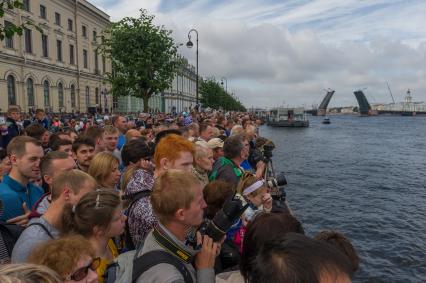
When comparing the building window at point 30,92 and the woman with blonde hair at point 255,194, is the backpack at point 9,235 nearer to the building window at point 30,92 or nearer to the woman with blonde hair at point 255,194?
the woman with blonde hair at point 255,194

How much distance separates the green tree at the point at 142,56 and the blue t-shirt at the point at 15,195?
1713 centimetres

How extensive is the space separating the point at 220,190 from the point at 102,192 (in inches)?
45.2

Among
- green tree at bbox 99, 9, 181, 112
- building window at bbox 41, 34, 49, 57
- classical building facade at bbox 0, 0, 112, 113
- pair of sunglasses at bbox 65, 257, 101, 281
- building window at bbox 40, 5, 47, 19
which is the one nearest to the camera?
pair of sunglasses at bbox 65, 257, 101, 281

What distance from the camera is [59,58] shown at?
37.4 metres

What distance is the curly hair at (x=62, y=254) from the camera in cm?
181

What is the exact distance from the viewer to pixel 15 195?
3545 millimetres

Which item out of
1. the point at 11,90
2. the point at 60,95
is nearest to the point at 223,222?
the point at 11,90

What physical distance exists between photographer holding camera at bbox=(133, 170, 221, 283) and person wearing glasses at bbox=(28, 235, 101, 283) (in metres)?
0.25

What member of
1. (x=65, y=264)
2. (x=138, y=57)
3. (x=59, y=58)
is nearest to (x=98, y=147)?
(x=65, y=264)

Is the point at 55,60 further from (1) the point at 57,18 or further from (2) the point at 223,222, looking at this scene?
(2) the point at 223,222

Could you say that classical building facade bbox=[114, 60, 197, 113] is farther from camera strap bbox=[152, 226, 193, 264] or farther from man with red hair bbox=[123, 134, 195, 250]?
camera strap bbox=[152, 226, 193, 264]

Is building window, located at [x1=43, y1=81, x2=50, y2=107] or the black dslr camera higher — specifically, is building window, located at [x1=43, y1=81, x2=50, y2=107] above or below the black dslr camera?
above

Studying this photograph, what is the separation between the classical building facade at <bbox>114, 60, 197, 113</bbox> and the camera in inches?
1917

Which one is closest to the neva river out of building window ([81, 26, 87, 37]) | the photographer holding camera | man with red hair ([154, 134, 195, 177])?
man with red hair ([154, 134, 195, 177])
